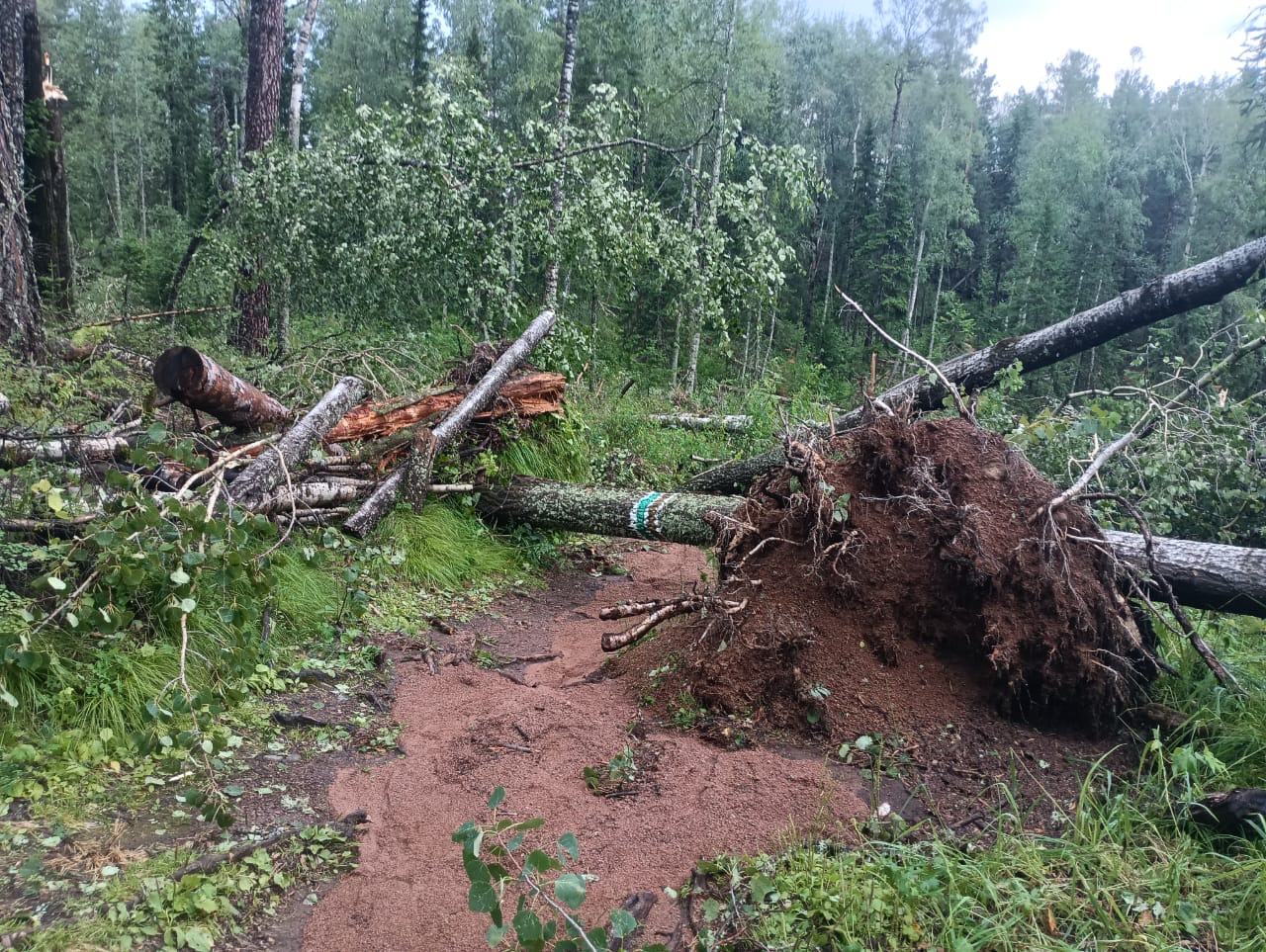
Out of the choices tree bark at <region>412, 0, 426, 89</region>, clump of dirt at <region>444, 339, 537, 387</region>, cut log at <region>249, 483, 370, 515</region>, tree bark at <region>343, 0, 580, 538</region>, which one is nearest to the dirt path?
cut log at <region>249, 483, 370, 515</region>

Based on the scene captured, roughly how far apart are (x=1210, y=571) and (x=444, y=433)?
16.0ft

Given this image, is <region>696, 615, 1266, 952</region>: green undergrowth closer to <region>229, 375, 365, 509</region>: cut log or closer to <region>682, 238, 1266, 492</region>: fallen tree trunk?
<region>229, 375, 365, 509</region>: cut log

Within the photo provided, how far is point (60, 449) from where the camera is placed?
4.36 m

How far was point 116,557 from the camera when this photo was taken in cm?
299

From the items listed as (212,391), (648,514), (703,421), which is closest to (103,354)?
(212,391)

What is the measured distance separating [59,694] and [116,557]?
588 mm

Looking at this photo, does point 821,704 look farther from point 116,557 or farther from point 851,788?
point 116,557

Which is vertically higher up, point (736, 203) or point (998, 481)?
point (736, 203)

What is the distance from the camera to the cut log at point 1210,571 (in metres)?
3.86

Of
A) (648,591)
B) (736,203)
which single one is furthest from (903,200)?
(648,591)

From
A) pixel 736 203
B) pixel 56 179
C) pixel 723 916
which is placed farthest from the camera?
pixel 56 179

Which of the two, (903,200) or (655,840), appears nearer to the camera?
(655,840)

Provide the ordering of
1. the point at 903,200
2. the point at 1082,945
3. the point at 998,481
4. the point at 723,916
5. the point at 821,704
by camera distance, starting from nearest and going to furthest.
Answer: the point at 1082,945
the point at 723,916
the point at 821,704
the point at 998,481
the point at 903,200

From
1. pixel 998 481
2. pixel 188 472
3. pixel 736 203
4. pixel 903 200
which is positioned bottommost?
pixel 188 472
